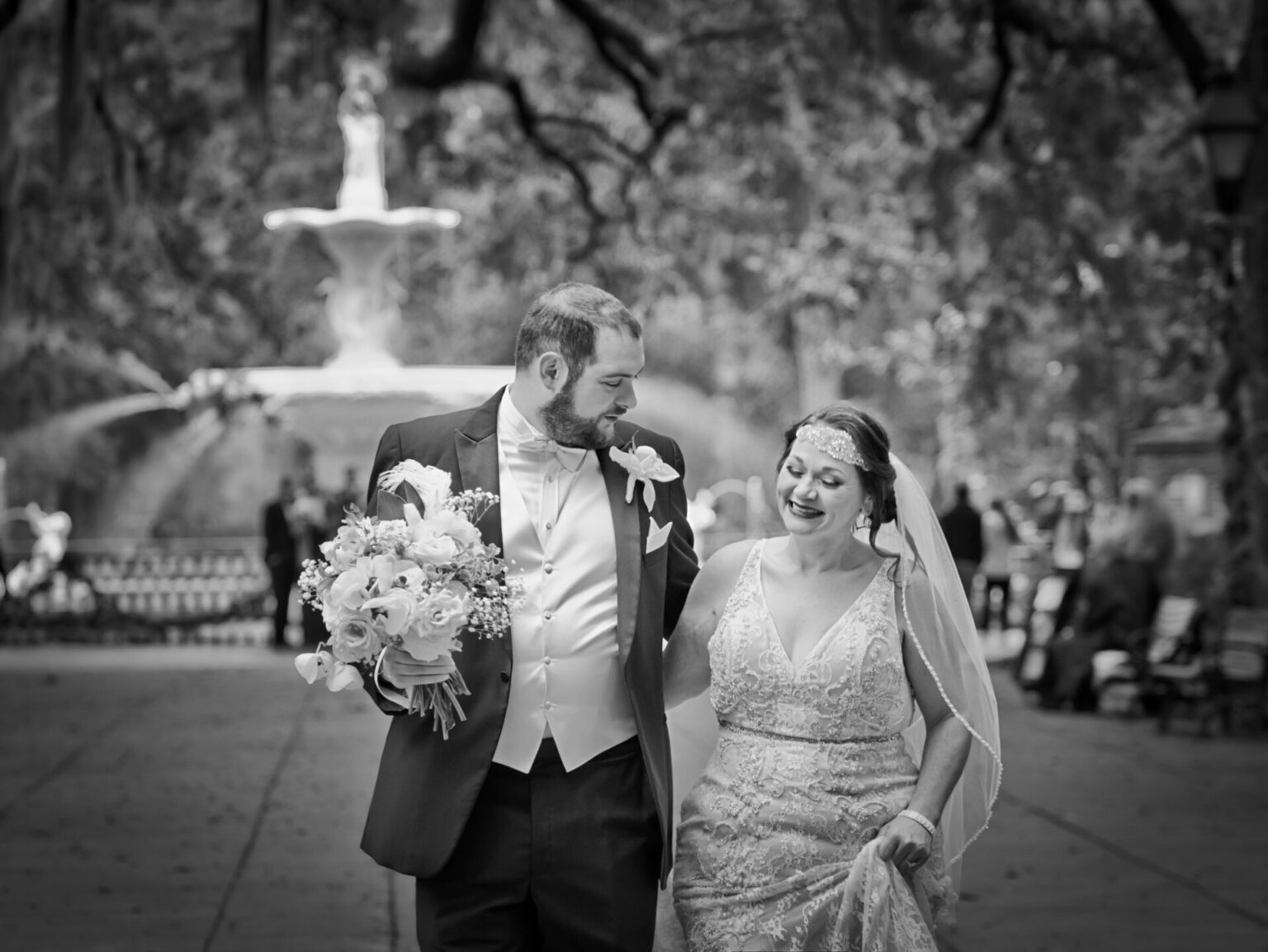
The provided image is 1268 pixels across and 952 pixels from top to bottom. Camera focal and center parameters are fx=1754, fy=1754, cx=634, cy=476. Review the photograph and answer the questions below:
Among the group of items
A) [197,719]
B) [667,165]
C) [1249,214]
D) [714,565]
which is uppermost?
[667,165]

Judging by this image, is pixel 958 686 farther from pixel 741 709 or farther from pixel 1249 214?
pixel 1249 214

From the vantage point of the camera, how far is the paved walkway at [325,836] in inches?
260

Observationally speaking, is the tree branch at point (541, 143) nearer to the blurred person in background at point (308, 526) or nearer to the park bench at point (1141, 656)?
the blurred person in background at point (308, 526)

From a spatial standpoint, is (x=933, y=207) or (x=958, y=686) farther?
(x=933, y=207)

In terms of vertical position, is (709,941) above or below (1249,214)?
below

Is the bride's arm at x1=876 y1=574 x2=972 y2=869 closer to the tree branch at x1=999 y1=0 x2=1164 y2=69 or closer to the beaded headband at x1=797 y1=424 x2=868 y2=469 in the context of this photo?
the beaded headband at x1=797 y1=424 x2=868 y2=469

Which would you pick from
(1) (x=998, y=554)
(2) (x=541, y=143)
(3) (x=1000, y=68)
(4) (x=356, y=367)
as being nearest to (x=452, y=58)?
(2) (x=541, y=143)

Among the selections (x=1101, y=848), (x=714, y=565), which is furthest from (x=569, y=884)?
(x=1101, y=848)

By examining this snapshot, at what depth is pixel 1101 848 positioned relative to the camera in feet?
26.8

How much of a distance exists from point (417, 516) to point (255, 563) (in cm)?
2266

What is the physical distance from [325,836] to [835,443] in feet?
16.5

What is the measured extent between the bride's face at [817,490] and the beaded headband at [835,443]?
1cm

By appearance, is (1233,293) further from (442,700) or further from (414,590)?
(414,590)

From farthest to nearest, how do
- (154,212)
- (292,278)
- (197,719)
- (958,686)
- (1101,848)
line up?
(292,278)
(154,212)
(197,719)
(1101,848)
(958,686)
